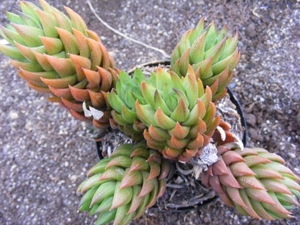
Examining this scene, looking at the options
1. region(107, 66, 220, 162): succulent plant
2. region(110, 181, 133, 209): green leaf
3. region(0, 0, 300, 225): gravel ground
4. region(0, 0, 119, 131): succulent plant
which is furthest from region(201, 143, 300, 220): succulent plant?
region(0, 0, 300, 225): gravel ground

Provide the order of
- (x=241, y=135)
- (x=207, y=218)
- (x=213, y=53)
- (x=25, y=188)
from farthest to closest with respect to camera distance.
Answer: (x=25, y=188)
(x=207, y=218)
(x=241, y=135)
(x=213, y=53)

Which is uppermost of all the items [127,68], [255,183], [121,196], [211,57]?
[211,57]

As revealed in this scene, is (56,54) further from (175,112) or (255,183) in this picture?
(255,183)

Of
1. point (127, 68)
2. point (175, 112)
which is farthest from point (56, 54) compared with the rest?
point (127, 68)

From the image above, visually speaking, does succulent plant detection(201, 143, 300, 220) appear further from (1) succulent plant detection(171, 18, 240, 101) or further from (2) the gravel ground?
(2) the gravel ground

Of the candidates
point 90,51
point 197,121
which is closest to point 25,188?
point 90,51

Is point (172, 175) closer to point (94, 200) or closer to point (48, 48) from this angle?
point (94, 200)
